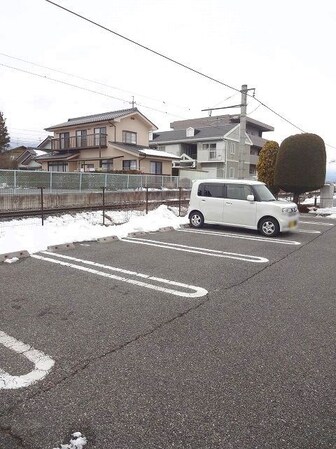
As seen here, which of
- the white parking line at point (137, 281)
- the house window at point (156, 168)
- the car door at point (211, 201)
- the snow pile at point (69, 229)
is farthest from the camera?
the house window at point (156, 168)

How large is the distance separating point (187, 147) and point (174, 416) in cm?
3600

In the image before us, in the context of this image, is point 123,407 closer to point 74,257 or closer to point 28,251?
point 74,257

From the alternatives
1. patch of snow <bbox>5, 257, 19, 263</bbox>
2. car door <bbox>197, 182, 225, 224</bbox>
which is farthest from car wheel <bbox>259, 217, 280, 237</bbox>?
patch of snow <bbox>5, 257, 19, 263</bbox>

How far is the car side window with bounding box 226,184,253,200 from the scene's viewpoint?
372 inches

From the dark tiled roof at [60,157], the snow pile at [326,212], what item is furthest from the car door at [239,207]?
the dark tiled roof at [60,157]

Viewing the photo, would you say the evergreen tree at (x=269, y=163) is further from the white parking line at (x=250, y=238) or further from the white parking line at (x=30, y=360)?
the white parking line at (x=30, y=360)

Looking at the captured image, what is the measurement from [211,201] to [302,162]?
7417 millimetres

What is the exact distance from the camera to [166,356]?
2.75m

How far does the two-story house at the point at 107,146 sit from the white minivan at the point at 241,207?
1605 centimetres

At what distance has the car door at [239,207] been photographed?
932 centimetres

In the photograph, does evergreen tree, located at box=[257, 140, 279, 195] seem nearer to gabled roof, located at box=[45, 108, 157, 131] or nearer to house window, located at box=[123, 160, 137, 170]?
house window, located at box=[123, 160, 137, 170]

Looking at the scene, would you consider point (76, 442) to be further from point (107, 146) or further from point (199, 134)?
point (199, 134)

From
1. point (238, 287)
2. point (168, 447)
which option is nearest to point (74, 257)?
point (238, 287)

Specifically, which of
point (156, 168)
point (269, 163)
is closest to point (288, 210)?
point (269, 163)
